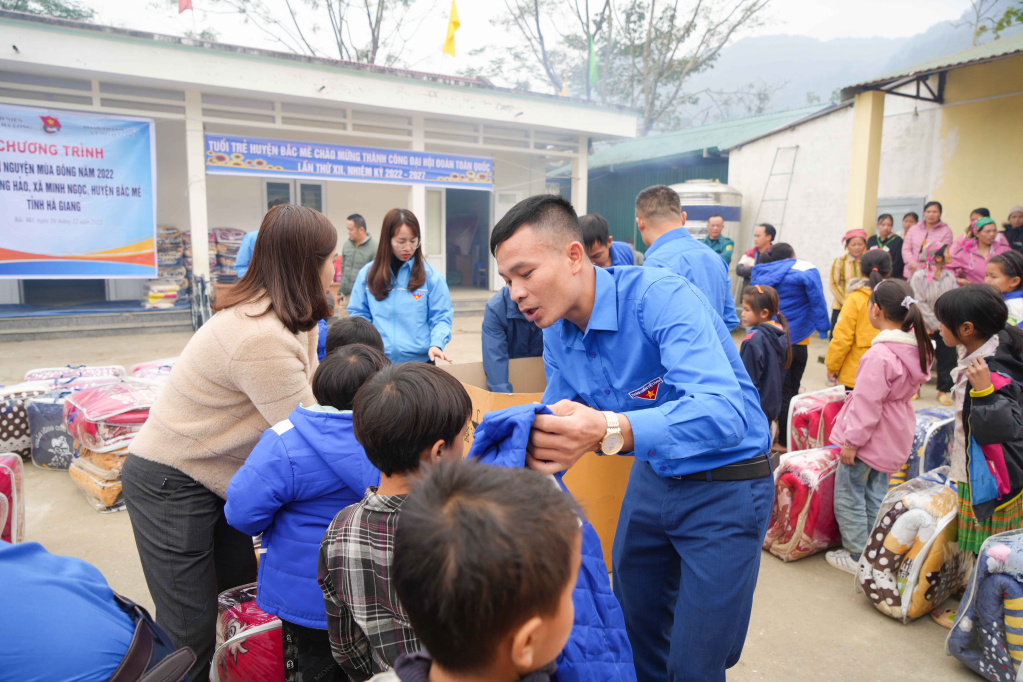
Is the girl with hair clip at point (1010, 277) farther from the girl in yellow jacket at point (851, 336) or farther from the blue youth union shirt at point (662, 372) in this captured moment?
the blue youth union shirt at point (662, 372)

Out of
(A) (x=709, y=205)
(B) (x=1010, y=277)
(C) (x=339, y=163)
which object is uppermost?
(C) (x=339, y=163)

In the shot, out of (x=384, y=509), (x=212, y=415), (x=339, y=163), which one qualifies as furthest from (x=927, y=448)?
(x=339, y=163)

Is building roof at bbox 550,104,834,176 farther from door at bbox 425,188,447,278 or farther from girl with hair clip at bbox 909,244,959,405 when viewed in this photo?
girl with hair clip at bbox 909,244,959,405

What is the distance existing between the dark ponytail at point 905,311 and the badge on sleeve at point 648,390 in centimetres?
206

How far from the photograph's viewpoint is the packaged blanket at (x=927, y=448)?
362 cm

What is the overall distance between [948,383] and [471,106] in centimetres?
794

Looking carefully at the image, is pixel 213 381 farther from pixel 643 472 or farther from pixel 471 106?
pixel 471 106

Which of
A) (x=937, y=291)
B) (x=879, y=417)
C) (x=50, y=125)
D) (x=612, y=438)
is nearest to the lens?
(x=612, y=438)

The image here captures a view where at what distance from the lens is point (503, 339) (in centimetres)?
326

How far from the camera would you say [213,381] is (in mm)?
1771

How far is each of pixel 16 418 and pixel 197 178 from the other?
5548 mm

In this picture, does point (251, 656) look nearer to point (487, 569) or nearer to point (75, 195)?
point (487, 569)

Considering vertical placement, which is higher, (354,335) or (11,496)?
(354,335)

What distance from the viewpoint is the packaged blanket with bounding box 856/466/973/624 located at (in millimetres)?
2609
